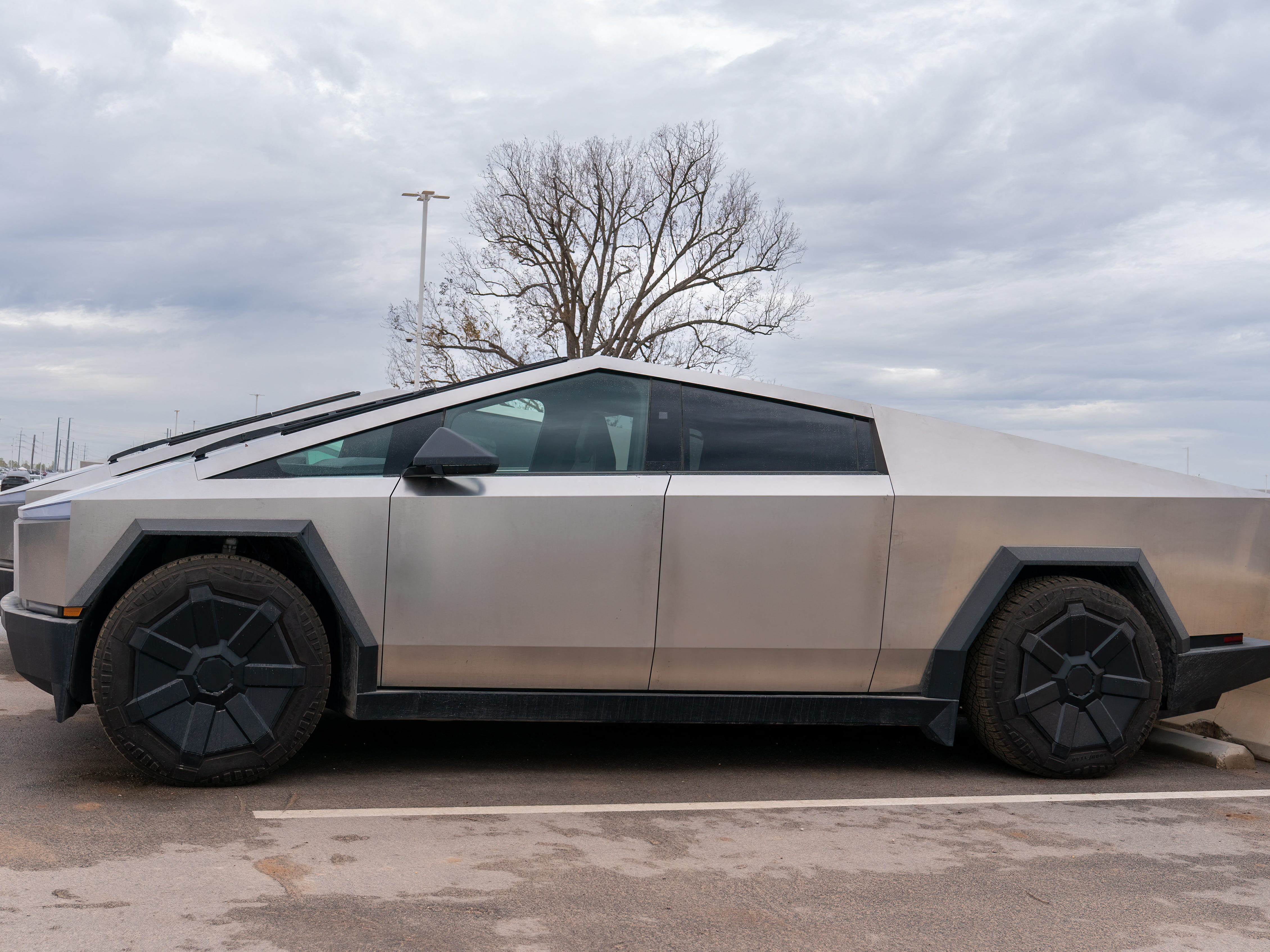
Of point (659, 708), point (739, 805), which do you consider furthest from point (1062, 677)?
point (659, 708)

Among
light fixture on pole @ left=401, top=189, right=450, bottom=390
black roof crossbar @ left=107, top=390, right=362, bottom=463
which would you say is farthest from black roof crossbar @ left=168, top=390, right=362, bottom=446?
light fixture on pole @ left=401, top=189, right=450, bottom=390

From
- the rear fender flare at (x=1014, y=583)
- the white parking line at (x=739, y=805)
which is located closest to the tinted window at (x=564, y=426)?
the white parking line at (x=739, y=805)

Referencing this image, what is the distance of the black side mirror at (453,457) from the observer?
3574 millimetres

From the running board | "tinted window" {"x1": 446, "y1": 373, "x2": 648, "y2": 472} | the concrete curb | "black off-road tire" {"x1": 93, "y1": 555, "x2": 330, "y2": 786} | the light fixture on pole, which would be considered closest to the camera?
"black off-road tire" {"x1": 93, "y1": 555, "x2": 330, "y2": 786}

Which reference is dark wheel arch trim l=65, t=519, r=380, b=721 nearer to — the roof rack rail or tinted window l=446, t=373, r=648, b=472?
the roof rack rail

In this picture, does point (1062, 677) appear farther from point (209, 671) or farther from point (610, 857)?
point (209, 671)

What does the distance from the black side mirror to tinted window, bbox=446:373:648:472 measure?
0.19 metres

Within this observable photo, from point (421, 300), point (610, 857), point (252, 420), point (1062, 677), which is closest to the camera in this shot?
point (610, 857)

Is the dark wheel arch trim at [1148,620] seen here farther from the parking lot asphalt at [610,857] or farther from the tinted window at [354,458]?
the tinted window at [354,458]

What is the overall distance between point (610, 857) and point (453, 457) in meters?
1.42

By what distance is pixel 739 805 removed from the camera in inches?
143

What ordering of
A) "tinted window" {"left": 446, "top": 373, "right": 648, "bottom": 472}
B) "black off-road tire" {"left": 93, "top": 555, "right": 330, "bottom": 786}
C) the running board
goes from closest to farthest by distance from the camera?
"black off-road tire" {"left": 93, "top": 555, "right": 330, "bottom": 786}
the running board
"tinted window" {"left": 446, "top": 373, "right": 648, "bottom": 472}

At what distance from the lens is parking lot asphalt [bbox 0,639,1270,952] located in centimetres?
249

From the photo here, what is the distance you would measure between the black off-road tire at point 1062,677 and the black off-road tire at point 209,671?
250 cm
